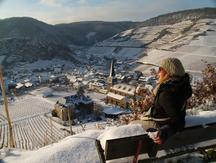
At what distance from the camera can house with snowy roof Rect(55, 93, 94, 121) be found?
1941 centimetres

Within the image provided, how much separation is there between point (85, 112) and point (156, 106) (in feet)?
67.9

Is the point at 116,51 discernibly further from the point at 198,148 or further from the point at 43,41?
the point at 198,148

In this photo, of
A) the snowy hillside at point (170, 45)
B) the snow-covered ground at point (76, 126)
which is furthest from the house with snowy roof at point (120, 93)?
the snowy hillside at point (170, 45)

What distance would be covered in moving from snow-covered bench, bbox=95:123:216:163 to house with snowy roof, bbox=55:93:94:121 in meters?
17.8

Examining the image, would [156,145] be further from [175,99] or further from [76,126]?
[76,126]

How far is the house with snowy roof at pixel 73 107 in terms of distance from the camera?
19.4 m

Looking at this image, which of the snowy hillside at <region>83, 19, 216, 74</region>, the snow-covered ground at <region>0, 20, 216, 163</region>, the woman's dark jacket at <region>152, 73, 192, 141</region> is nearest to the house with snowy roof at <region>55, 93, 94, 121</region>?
the snow-covered ground at <region>0, 20, 216, 163</region>

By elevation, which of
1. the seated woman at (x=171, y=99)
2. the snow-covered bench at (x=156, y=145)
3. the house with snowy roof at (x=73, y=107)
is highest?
the seated woman at (x=171, y=99)

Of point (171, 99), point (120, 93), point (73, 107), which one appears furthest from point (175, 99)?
point (120, 93)

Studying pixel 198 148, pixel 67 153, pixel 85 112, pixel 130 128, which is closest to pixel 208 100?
pixel 198 148

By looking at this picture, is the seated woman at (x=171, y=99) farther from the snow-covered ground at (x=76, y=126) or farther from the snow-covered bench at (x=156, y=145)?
the snow-covered ground at (x=76, y=126)

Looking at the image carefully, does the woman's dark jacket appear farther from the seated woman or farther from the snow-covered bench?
the snow-covered bench

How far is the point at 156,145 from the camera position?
192 cm

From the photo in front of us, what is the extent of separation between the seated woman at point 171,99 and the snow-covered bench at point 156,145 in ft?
0.86
